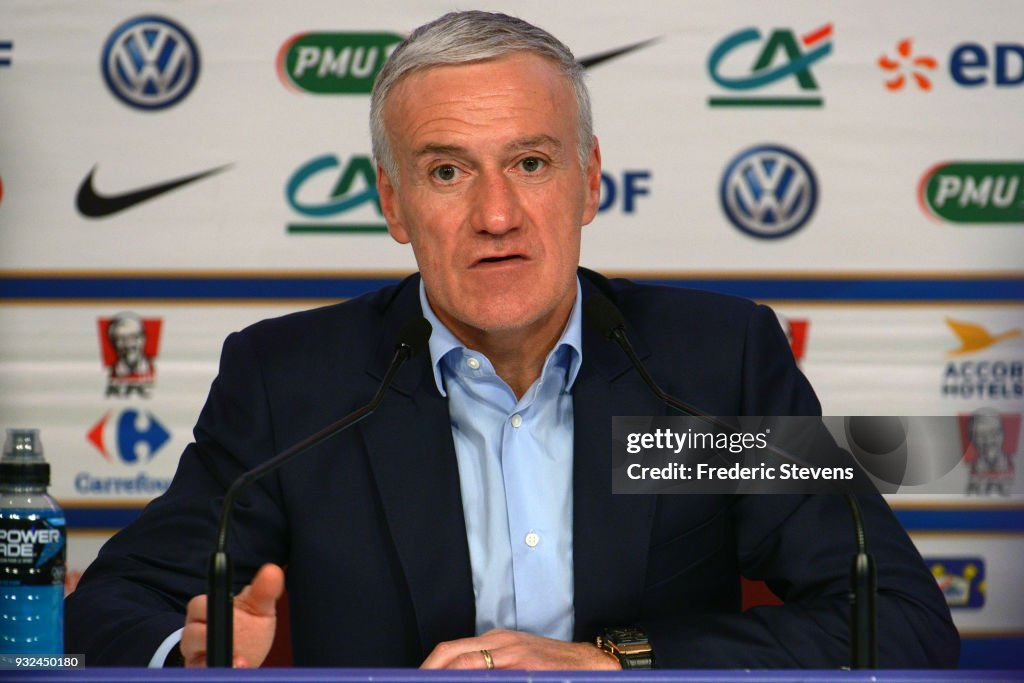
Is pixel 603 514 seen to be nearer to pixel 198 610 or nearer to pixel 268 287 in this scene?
pixel 198 610

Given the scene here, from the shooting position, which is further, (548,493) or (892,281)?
(892,281)

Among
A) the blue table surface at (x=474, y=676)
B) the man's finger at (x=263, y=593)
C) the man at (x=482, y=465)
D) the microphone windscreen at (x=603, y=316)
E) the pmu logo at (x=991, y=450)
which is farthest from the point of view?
the pmu logo at (x=991, y=450)

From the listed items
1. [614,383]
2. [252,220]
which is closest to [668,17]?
[252,220]

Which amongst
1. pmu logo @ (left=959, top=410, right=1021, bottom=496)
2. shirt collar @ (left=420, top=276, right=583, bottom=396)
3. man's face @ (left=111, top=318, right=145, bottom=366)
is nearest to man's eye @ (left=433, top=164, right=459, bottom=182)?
shirt collar @ (left=420, top=276, right=583, bottom=396)

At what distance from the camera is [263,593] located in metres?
1.36

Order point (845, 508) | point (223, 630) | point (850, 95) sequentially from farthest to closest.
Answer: point (850, 95) → point (845, 508) → point (223, 630)

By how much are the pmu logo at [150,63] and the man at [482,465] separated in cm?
132

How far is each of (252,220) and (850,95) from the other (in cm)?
154

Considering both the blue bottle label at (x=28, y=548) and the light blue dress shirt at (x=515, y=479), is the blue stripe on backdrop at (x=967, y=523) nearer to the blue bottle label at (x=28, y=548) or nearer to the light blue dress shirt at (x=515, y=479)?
the light blue dress shirt at (x=515, y=479)

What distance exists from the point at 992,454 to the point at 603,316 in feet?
5.82

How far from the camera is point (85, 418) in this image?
9.86ft

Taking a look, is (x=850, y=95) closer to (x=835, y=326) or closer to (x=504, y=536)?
(x=835, y=326)

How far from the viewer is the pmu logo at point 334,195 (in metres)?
3.00
